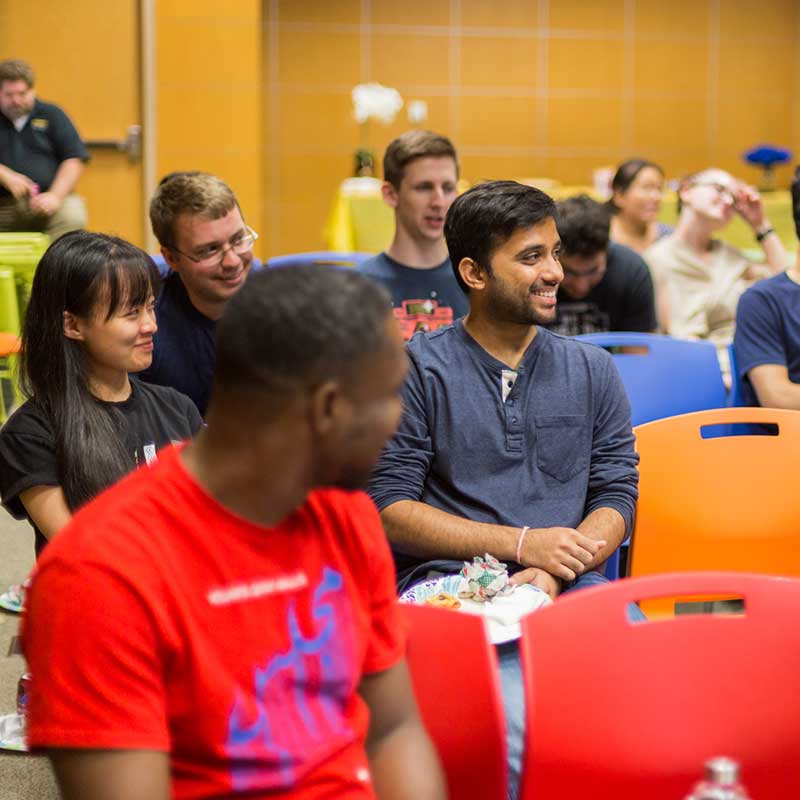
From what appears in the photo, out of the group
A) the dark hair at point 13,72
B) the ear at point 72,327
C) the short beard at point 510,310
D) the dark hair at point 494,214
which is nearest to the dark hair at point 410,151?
the dark hair at point 494,214

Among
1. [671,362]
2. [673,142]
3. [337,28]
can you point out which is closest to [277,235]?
[337,28]

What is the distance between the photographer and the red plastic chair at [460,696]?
1416mm

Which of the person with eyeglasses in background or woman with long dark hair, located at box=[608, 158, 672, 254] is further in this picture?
woman with long dark hair, located at box=[608, 158, 672, 254]

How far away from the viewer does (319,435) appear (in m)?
1.16

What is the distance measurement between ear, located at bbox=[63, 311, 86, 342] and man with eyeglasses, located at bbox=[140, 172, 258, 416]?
2.23 ft

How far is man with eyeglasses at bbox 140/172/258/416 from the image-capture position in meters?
2.95

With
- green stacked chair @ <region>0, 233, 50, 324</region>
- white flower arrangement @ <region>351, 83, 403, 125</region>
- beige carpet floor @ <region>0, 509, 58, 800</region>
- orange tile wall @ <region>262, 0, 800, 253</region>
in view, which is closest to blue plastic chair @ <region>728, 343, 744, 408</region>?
beige carpet floor @ <region>0, 509, 58, 800</region>

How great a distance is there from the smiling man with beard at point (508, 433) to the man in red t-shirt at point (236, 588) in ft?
3.35

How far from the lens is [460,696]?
57.0 inches

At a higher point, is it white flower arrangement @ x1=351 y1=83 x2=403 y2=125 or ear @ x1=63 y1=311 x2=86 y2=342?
white flower arrangement @ x1=351 y1=83 x2=403 y2=125

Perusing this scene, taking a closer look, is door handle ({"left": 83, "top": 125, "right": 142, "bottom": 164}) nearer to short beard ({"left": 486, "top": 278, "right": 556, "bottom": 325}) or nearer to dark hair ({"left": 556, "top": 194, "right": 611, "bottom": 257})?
dark hair ({"left": 556, "top": 194, "right": 611, "bottom": 257})

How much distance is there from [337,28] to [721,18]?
9.63 ft

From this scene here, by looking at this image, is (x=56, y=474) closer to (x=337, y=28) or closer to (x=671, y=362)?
(x=671, y=362)

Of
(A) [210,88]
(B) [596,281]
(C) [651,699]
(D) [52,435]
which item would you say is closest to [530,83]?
(A) [210,88]
